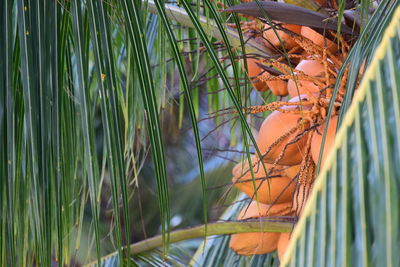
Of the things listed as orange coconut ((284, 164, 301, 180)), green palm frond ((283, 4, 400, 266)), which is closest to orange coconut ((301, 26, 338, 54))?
orange coconut ((284, 164, 301, 180))

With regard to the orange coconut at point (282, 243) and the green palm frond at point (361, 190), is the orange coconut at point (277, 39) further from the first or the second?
the green palm frond at point (361, 190)

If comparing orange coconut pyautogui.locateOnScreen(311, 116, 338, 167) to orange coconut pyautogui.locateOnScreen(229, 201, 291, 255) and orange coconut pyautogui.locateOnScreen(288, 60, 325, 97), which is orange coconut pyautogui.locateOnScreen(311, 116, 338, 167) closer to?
orange coconut pyautogui.locateOnScreen(288, 60, 325, 97)

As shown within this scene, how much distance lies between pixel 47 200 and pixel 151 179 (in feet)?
13.7

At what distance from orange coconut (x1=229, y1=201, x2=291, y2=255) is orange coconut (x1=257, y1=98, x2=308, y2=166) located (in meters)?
0.10

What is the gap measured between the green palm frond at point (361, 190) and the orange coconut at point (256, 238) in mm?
576

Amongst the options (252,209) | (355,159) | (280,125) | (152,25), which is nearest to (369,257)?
(355,159)

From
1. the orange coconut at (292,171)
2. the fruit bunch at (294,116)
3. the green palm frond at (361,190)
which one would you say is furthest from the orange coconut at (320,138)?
the green palm frond at (361,190)

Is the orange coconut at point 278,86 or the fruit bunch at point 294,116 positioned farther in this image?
the orange coconut at point 278,86

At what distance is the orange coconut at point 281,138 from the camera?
2.44ft

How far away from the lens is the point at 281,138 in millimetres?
735

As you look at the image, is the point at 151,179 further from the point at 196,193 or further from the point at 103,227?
the point at 103,227

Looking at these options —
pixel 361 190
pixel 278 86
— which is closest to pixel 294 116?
pixel 278 86

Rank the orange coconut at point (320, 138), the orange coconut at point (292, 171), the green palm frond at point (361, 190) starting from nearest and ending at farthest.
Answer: the green palm frond at point (361, 190) → the orange coconut at point (320, 138) → the orange coconut at point (292, 171)

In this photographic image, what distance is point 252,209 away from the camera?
0.88m
